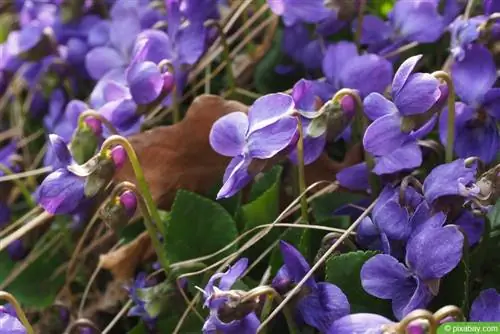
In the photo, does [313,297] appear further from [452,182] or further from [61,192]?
[61,192]

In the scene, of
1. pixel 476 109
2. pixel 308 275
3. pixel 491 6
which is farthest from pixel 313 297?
pixel 491 6

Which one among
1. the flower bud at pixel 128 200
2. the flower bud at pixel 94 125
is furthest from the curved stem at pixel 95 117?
the flower bud at pixel 128 200

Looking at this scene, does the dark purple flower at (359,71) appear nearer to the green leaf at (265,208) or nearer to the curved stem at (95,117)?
the green leaf at (265,208)

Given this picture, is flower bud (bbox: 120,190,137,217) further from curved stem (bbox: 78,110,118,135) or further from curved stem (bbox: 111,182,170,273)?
curved stem (bbox: 78,110,118,135)

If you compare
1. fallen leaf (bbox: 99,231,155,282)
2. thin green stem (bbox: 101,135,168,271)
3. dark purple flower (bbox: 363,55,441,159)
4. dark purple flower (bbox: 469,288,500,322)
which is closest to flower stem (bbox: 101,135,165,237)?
thin green stem (bbox: 101,135,168,271)

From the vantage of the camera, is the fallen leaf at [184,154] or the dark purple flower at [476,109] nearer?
the dark purple flower at [476,109]

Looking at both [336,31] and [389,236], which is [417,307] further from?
[336,31]
